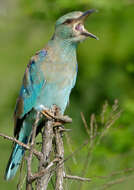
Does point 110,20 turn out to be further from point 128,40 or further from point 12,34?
point 12,34

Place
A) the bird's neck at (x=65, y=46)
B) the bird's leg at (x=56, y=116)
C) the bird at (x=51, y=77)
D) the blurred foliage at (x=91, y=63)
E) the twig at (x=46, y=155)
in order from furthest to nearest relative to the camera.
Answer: the blurred foliage at (x=91, y=63)
the bird's neck at (x=65, y=46)
the bird at (x=51, y=77)
the bird's leg at (x=56, y=116)
the twig at (x=46, y=155)

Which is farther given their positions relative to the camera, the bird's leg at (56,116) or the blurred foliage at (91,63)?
the blurred foliage at (91,63)

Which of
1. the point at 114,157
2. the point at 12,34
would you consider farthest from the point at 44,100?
the point at 12,34

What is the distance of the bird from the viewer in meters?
5.21

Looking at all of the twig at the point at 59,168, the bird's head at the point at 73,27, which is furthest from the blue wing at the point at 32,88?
the twig at the point at 59,168

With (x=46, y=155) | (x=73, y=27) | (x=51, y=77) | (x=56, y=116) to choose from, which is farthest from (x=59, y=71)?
(x=46, y=155)

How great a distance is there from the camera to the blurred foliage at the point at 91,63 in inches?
286

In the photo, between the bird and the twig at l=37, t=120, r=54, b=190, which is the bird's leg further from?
the bird

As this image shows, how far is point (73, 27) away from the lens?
16.9 ft

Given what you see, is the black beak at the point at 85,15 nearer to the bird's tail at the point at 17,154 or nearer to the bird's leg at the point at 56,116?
the bird's leg at the point at 56,116

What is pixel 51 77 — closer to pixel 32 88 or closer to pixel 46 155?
pixel 32 88

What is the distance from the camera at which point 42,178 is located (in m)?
3.75

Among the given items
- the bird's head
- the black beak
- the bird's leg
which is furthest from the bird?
the bird's leg

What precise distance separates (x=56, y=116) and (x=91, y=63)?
495cm
